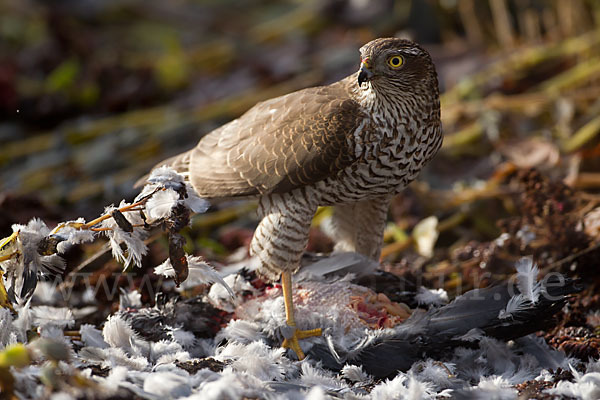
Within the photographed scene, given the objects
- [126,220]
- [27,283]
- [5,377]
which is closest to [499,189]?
[126,220]

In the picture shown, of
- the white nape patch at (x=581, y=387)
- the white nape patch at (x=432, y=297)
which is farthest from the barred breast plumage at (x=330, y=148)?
the white nape patch at (x=581, y=387)

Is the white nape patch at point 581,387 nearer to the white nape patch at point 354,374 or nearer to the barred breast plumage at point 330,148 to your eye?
the white nape patch at point 354,374

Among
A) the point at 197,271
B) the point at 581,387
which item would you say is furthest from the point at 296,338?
the point at 581,387

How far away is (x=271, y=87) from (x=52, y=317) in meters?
3.36

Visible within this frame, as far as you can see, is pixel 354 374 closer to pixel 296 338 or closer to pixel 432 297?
pixel 296 338

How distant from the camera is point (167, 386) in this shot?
2.07 meters

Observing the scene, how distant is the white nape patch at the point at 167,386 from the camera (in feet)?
6.77

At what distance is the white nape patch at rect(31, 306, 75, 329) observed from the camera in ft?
8.90

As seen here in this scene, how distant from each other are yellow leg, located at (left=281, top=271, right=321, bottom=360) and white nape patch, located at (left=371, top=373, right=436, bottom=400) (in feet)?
1.38

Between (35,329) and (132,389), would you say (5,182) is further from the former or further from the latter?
(132,389)

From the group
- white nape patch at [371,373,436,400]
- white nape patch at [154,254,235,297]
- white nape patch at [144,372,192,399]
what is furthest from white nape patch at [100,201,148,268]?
white nape patch at [371,373,436,400]

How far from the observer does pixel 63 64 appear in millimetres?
6246

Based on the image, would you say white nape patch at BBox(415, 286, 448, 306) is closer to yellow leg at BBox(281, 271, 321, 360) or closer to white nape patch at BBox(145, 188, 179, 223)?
yellow leg at BBox(281, 271, 321, 360)

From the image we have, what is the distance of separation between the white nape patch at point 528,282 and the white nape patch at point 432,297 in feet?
1.18
